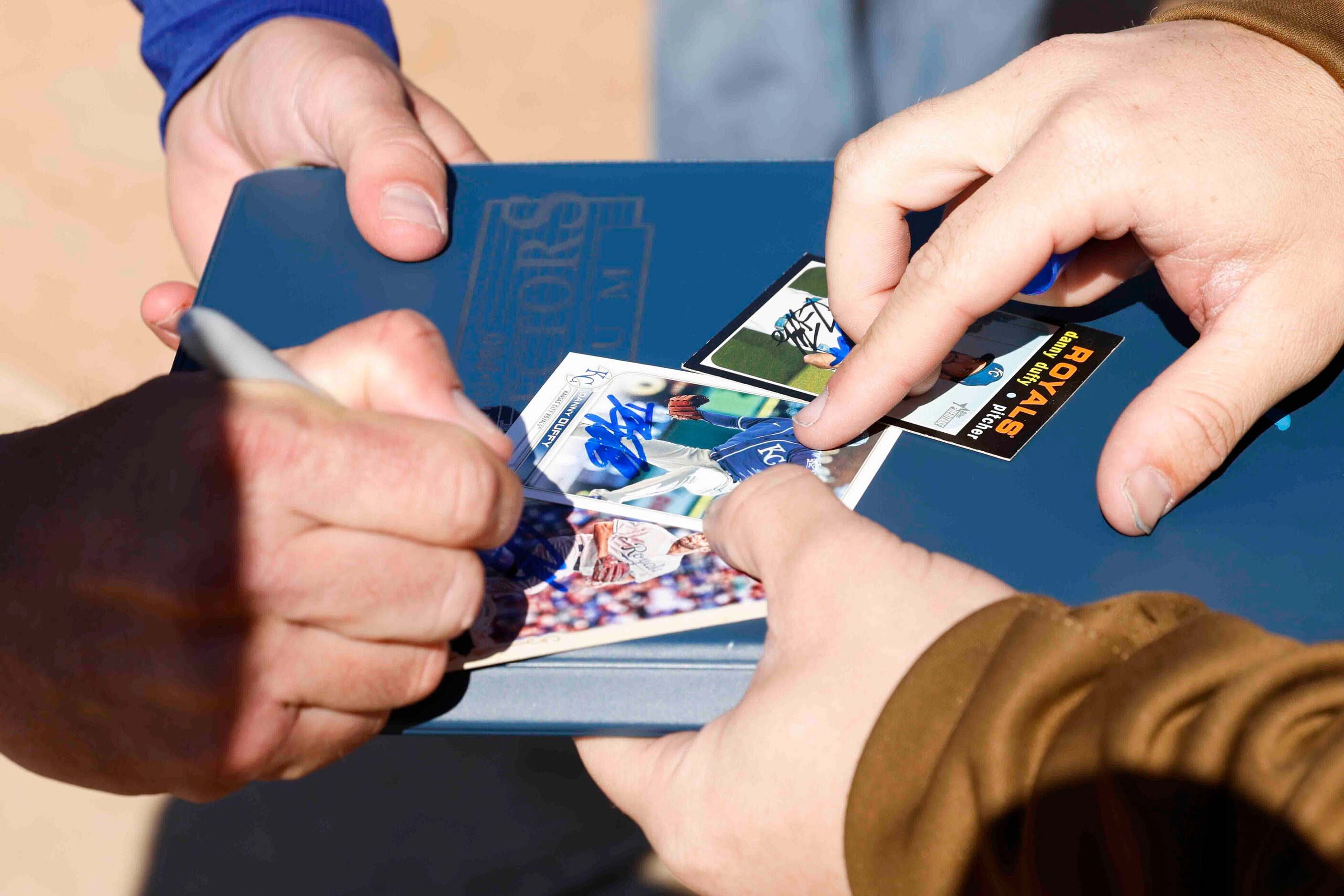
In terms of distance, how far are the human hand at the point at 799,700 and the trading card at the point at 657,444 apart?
0.22 feet

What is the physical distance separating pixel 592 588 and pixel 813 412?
0.19m

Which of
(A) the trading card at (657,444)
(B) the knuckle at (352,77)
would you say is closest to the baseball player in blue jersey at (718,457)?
(A) the trading card at (657,444)

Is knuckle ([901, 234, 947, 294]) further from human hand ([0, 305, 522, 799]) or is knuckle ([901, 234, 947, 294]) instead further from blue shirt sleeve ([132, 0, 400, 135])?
blue shirt sleeve ([132, 0, 400, 135])

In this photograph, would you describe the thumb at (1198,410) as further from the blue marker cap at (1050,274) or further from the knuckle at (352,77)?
the knuckle at (352,77)

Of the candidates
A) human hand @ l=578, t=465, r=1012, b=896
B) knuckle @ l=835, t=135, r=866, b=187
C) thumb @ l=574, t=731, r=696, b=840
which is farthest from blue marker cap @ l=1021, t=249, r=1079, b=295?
thumb @ l=574, t=731, r=696, b=840

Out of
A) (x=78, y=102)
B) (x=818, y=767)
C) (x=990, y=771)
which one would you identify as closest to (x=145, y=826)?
(x=818, y=767)

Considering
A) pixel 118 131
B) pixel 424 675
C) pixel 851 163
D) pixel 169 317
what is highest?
pixel 851 163

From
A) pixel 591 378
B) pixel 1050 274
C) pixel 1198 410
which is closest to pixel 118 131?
pixel 591 378

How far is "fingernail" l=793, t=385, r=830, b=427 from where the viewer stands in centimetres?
67

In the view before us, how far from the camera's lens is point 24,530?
52cm

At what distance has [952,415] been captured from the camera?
687 mm

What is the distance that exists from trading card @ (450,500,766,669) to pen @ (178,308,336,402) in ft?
0.52

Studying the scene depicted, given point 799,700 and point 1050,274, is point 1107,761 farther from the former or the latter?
point 1050,274

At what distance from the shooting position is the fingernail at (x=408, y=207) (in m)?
0.82
